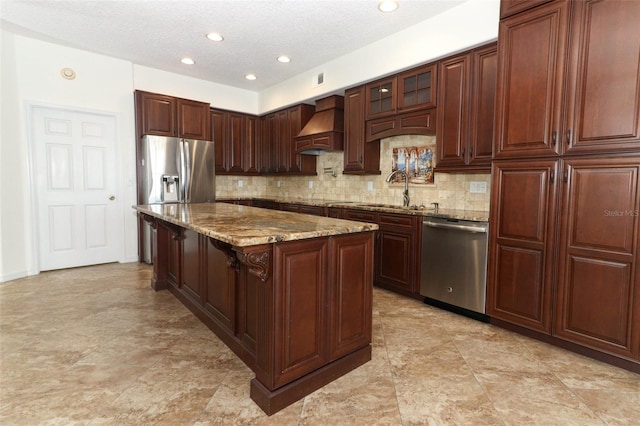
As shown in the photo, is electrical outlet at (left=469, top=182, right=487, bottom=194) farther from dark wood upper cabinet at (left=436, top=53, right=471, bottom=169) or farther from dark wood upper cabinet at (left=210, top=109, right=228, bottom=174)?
dark wood upper cabinet at (left=210, top=109, right=228, bottom=174)

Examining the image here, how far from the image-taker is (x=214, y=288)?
2.56 metres

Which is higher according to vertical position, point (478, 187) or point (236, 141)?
point (236, 141)

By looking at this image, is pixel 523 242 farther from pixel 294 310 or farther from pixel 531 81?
pixel 294 310

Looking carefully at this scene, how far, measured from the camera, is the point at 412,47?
138 inches

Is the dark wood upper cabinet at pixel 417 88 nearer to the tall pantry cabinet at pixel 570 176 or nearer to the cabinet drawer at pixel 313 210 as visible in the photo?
the tall pantry cabinet at pixel 570 176

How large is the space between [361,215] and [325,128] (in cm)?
156

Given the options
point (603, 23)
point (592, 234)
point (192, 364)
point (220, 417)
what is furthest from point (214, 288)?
point (603, 23)

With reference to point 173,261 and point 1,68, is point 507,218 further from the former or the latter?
point 1,68

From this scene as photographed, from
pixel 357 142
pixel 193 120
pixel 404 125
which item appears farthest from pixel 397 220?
pixel 193 120

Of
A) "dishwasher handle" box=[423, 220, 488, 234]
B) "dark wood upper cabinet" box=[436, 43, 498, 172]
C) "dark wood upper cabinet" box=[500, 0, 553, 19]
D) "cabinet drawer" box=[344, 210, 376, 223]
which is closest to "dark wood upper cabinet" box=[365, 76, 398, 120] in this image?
"dark wood upper cabinet" box=[436, 43, 498, 172]

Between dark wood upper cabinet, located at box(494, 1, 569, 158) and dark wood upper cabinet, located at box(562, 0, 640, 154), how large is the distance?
7cm

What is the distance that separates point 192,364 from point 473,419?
1643mm

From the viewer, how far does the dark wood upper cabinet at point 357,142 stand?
4.22 meters

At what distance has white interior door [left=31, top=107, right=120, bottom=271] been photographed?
420cm
